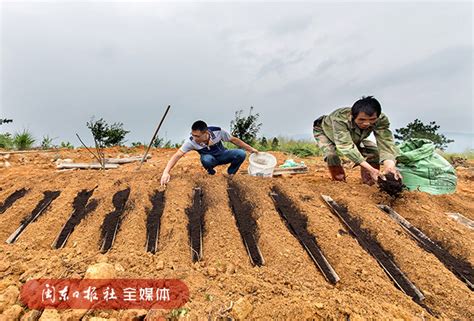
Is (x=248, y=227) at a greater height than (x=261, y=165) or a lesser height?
lesser

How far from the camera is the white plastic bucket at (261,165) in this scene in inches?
174

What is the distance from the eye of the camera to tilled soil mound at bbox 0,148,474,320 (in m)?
1.68

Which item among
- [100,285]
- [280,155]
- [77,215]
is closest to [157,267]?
[100,285]

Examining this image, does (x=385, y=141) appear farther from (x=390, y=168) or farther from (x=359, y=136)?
(x=390, y=168)

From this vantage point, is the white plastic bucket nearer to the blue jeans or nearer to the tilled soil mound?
the blue jeans

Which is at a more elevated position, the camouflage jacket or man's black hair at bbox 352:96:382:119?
man's black hair at bbox 352:96:382:119

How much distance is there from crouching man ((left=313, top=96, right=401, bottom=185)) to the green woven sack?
0.42m

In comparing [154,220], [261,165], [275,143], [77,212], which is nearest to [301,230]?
[154,220]

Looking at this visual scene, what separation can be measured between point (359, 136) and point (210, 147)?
1.96m

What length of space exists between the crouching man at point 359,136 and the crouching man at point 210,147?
1.02m

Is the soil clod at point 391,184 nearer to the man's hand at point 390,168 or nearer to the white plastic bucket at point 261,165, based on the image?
the man's hand at point 390,168

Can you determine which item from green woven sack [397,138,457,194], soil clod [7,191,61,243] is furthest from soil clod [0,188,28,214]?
green woven sack [397,138,457,194]

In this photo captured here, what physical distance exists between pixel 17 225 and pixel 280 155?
6423 mm

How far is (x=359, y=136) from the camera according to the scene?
374cm
